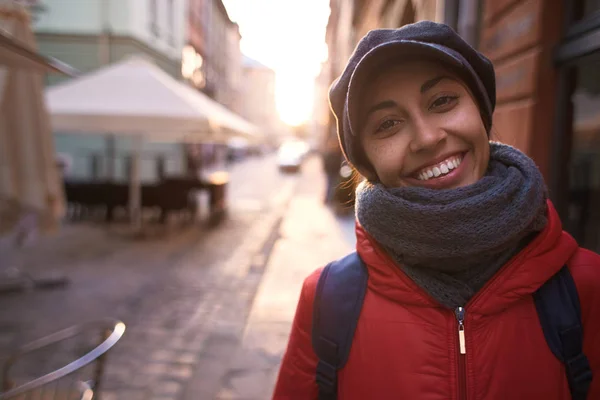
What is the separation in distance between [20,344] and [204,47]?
2969 centimetres

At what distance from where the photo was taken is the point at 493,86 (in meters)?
1.35

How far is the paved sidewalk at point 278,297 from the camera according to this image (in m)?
3.70

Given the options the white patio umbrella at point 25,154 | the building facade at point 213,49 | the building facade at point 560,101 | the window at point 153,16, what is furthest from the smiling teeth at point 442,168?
the building facade at point 213,49

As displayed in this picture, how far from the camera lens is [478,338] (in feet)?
3.87

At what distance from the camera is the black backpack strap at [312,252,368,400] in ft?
4.20

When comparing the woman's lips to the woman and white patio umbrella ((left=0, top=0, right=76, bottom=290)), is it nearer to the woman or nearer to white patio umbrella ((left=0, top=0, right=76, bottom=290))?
the woman

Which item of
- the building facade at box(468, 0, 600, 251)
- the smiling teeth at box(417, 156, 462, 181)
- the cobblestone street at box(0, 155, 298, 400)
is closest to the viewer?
the smiling teeth at box(417, 156, 462, 181)

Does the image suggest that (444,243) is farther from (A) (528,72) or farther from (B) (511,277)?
(A) (528,72)

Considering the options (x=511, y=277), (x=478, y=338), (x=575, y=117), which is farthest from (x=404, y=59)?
(x=575, y=117)

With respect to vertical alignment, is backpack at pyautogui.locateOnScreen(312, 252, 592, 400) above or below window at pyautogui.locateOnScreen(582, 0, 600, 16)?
below

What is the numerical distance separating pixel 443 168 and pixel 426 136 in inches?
4.0

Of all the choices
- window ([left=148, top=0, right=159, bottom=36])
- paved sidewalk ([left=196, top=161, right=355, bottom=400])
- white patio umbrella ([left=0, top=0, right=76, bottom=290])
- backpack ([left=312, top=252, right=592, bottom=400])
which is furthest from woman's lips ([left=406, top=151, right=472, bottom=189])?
window ([left=148, top=0, right=159, bottom=36])

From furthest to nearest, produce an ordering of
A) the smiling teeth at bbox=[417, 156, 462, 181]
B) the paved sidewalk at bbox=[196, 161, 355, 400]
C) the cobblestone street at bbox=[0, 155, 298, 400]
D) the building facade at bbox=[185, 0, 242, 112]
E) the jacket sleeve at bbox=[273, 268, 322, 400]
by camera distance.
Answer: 1. the building facade at bbox=[185, 0, 242, 112]
2. the cobblestone street at bbox=[0, 155, 298, 400]
3. the paved sidewalk at bbox=[196, 161, 355, 400]
4. the jacket sleeve at bbox=[273, 268, 322, 400]
5. the smiling teeth at bbox=[417, 156, 462, 181]

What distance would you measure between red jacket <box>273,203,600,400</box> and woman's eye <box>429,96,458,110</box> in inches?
15.4
